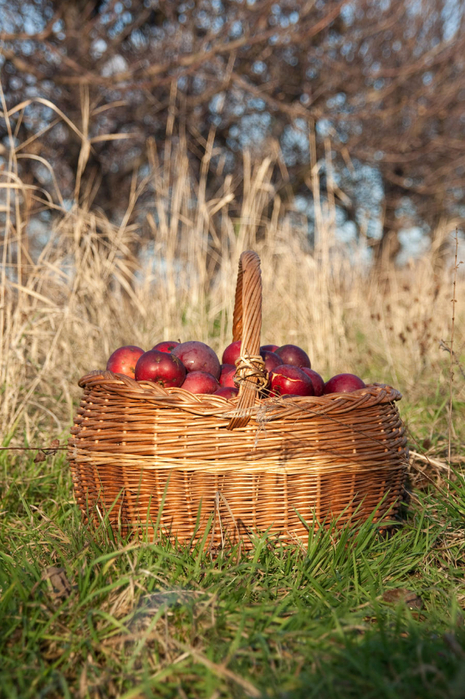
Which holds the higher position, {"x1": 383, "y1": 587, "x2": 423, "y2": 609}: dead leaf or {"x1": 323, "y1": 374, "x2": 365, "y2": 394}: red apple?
{"x1": 323, "y1": 374, "x2": 365, "y2": 394}: red apple

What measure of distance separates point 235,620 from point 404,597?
372mm

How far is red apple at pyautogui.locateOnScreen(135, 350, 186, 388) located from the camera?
147cm

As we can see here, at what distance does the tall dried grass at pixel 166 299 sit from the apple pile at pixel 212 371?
0.56m

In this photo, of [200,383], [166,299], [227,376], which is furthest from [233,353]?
[166,299]

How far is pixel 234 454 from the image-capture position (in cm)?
129

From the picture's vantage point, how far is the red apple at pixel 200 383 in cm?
150

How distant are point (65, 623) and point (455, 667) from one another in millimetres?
684

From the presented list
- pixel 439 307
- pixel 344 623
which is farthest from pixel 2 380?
pixel 439 307

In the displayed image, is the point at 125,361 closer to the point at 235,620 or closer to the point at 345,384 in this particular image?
the point at 345,384

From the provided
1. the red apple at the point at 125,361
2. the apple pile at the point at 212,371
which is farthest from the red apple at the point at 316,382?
the red apple at the point at 125,361

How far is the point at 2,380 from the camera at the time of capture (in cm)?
204

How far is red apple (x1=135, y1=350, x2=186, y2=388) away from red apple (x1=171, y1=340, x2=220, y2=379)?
11 centimetres

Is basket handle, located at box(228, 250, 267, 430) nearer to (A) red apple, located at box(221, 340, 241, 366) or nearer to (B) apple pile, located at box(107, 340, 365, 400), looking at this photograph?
(B) apple pile, located at box(107, 340, 365, 400)

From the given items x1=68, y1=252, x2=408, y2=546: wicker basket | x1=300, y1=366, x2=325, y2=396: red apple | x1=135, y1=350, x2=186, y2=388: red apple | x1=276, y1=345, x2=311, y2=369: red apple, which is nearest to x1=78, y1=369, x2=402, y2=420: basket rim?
x1=68, y1=252, x2=408, y2=546: wicker basket
